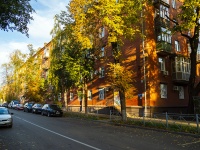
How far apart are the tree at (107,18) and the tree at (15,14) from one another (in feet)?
25.3

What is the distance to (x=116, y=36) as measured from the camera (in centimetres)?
1998

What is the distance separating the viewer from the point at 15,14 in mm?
10414

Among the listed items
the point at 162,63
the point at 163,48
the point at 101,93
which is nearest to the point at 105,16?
the point at 163,48

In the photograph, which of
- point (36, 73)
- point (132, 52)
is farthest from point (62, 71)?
point (36, 73)

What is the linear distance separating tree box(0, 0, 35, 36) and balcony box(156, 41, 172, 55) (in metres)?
19.2

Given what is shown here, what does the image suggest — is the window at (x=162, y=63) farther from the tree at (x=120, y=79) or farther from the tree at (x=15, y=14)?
the tree at (x=15, y=14)

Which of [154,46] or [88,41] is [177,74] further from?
[88,41]

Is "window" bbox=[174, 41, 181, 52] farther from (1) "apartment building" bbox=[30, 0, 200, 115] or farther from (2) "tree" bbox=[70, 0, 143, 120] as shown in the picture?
(2) "tree" bbox=[70, 0, 143, 120]

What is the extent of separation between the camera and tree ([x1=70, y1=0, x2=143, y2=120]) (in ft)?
59.7

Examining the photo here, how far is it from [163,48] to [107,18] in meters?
12.2

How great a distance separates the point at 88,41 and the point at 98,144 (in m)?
11.1

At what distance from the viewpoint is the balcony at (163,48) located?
1103 inches

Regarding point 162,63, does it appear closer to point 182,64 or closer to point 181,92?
point 182,64

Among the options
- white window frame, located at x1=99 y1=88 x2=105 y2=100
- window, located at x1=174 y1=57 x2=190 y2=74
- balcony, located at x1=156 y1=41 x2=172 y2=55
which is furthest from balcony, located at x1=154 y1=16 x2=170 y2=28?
white window frame, located at x1=99 y1=88 x2=105 y2=100
